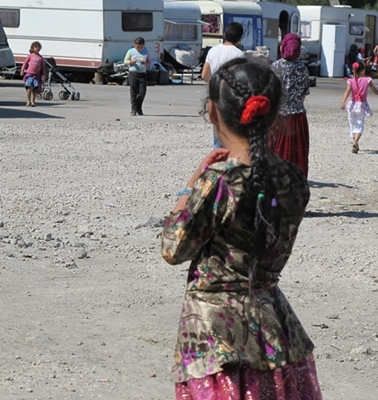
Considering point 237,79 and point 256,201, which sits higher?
point 237,79

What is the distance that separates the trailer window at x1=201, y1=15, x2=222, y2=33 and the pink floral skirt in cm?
3267

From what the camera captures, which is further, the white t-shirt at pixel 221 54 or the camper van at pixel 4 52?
the camper van at pixel 4 52

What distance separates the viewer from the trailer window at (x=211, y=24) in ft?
115

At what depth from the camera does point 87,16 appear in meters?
28.8

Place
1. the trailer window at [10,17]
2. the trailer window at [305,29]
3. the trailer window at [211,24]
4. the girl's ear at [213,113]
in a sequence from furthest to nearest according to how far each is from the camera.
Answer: the trailer window at [305,29]
the trailer window at [211,24]
the trailer window at [10,17]
the girl's ear at [213,113]

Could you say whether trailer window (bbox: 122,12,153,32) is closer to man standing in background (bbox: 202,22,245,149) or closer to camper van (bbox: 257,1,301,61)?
camper van (bbox: 257,1,301,61)

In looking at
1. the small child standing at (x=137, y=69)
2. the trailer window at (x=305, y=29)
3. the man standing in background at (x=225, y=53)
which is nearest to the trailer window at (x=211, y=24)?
the trailer window at (x=305, y=29)

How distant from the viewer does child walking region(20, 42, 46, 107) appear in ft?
67.9

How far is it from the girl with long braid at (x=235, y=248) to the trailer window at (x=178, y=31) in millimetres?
30367

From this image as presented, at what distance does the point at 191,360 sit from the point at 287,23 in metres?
36.3

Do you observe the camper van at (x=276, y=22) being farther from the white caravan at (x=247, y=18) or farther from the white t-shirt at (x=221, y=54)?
the white t-shirt at (x=221, y=54)

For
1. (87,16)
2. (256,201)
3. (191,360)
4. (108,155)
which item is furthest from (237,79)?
(87,16)

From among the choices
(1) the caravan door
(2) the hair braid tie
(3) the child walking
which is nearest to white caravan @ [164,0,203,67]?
(1) the caravan door

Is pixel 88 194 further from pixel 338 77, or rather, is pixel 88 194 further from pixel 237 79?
pixel 338 77
